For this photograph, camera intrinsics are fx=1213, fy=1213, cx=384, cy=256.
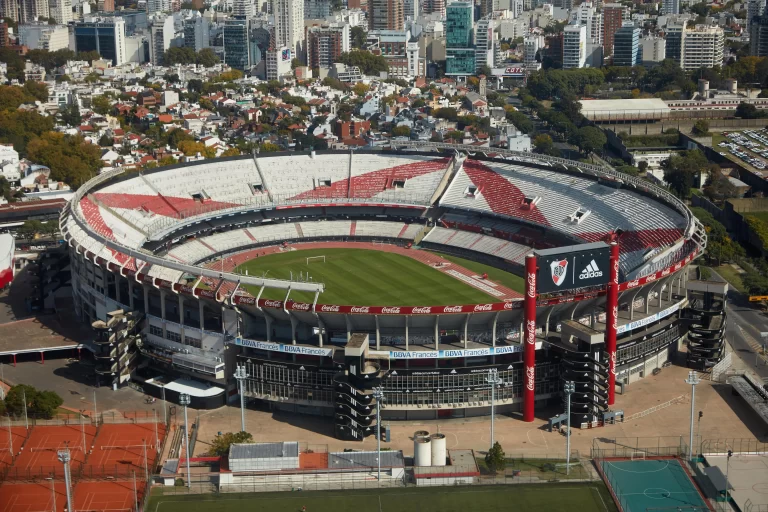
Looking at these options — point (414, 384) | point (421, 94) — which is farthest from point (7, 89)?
point (414, 384)

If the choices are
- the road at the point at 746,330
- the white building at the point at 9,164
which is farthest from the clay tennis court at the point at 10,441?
the white building at the point at 9,164

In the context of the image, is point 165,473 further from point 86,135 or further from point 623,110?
point 623,110

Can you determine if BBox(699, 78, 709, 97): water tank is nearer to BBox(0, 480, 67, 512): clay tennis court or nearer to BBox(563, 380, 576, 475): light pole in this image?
BBox(563, 380, 576, 475): light pole

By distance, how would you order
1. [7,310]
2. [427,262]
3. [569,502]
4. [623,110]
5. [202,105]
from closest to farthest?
[569,502]
[7,310]
[427,262]
[623,110]
[202,105]

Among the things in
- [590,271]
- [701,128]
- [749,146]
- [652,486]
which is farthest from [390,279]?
[701,128]

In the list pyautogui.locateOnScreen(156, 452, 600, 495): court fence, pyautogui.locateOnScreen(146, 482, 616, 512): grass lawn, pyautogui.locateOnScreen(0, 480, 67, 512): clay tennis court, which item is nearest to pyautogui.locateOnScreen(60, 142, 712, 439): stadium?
pyautogui.locateOnScreen(156, 452, 600, 495): court fence
